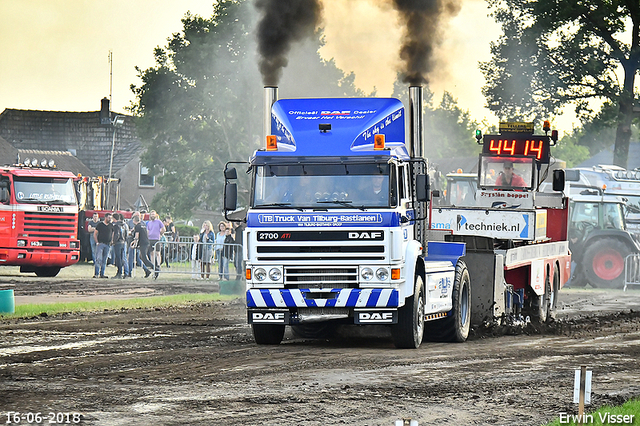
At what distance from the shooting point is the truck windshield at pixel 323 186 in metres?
13.8

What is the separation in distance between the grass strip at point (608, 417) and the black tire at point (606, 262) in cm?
2411

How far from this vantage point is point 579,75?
151 feet

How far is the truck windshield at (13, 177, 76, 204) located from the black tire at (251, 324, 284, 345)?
778 inches

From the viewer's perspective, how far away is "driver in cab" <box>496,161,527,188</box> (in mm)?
23266

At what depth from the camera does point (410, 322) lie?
14.3 metres

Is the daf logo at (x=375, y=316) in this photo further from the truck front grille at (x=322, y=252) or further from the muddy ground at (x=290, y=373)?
the truck front grille at (x=322, y=252)

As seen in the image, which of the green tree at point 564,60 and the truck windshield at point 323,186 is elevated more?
the green tree at point 564,60

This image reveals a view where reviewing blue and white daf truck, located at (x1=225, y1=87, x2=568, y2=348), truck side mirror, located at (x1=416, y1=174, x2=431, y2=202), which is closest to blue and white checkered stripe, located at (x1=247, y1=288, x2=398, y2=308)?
blue and white daf truck, located at (x1=225, y1=87, x2=568, y2=348)

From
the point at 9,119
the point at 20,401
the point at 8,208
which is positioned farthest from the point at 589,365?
the point at 9,119

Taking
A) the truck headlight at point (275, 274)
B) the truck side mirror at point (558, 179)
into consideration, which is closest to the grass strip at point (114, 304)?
the truck headlight at point (275, 274)

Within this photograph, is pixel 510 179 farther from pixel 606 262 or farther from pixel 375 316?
pixel 606 262

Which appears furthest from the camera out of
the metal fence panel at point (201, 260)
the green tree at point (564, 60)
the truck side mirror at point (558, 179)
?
the green tree at point (564, 60)

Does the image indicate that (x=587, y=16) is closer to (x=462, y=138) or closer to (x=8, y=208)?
(x=8, y=208)

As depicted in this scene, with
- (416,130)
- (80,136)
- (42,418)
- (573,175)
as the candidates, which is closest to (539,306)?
(416,130)
